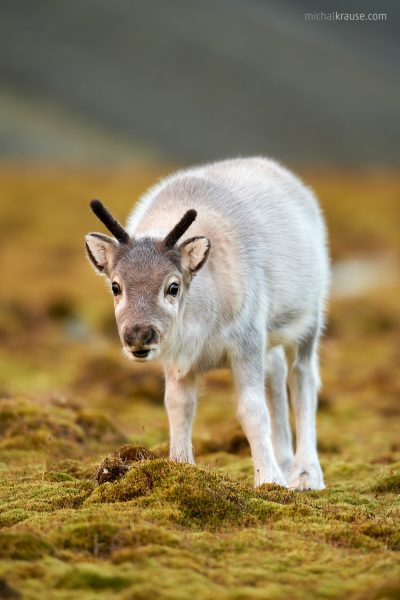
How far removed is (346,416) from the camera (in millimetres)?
25562

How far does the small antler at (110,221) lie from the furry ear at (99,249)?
15cm

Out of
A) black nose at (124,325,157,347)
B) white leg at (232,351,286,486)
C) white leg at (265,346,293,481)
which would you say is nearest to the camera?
black nose at (124,325,157,347)

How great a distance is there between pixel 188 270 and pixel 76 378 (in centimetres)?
1801

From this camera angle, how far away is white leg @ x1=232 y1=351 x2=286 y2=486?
47.6 ft

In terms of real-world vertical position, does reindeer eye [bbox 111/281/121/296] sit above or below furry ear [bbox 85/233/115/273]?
below

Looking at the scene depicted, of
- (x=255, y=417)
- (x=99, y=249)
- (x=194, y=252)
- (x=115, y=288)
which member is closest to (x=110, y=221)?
(x=99, y=249)

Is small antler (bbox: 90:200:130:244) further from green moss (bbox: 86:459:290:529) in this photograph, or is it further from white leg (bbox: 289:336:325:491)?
white leg (bbox: 289:336:325:491)

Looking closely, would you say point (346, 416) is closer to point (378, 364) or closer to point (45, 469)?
point (378, 364)

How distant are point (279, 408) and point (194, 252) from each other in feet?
16.2

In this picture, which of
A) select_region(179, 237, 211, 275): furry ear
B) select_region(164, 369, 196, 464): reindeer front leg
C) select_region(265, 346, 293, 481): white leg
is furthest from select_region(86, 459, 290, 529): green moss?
select_region(265, 346, 293, 481): white leg

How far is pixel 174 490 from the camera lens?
12.2m

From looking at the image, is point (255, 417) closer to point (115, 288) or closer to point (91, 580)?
point (115, 288)

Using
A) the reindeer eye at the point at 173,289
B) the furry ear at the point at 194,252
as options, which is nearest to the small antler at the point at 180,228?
the furry ear at the point at 194,252

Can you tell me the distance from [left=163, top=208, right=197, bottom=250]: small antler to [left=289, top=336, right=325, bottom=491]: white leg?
4.68 m
